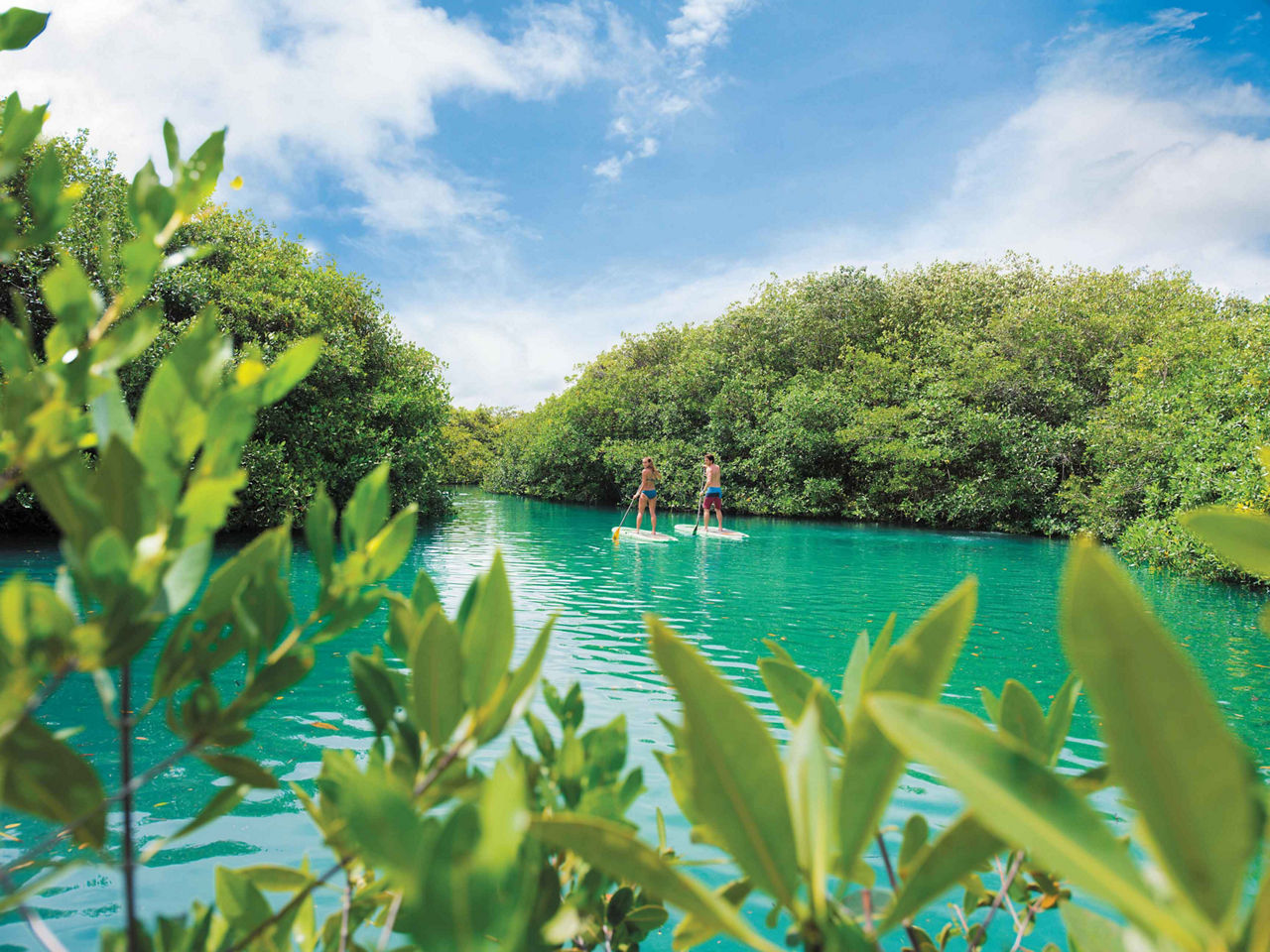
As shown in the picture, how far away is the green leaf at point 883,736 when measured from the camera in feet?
1.36

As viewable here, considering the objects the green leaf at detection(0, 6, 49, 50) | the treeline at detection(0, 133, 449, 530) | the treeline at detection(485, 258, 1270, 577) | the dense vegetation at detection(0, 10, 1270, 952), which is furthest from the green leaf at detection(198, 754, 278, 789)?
the treeline at detection(485, 258, 1270, 577)

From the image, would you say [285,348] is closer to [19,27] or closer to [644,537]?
[644,537]

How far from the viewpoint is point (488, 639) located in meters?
0.51

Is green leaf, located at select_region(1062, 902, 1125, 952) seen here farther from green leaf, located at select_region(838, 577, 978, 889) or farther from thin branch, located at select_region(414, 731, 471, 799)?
thin branch, located at select_region(414, 731, 471, 799)

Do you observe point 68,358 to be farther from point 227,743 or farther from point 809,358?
point 809,358

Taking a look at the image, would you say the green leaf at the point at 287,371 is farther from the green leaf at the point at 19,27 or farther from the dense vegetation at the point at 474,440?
the dense vegetation at the point at 474,440

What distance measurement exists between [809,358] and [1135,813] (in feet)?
95.7

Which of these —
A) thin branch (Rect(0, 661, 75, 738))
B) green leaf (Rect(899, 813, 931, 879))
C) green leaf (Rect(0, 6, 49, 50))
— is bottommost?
green leaf (Rect(899, 813, 931, 879))

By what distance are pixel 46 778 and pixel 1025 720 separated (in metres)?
0.82

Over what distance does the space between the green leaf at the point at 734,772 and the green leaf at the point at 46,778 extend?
0.40 m

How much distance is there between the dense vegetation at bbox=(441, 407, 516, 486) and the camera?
184ft

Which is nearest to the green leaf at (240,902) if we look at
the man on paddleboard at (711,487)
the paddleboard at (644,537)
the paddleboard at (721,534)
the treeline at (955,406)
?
the treeline at (955,406)

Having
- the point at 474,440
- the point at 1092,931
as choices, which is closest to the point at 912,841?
the point at 1092,931

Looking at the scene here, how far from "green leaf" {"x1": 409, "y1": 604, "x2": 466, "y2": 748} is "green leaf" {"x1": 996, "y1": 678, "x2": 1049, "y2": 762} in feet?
1.74
